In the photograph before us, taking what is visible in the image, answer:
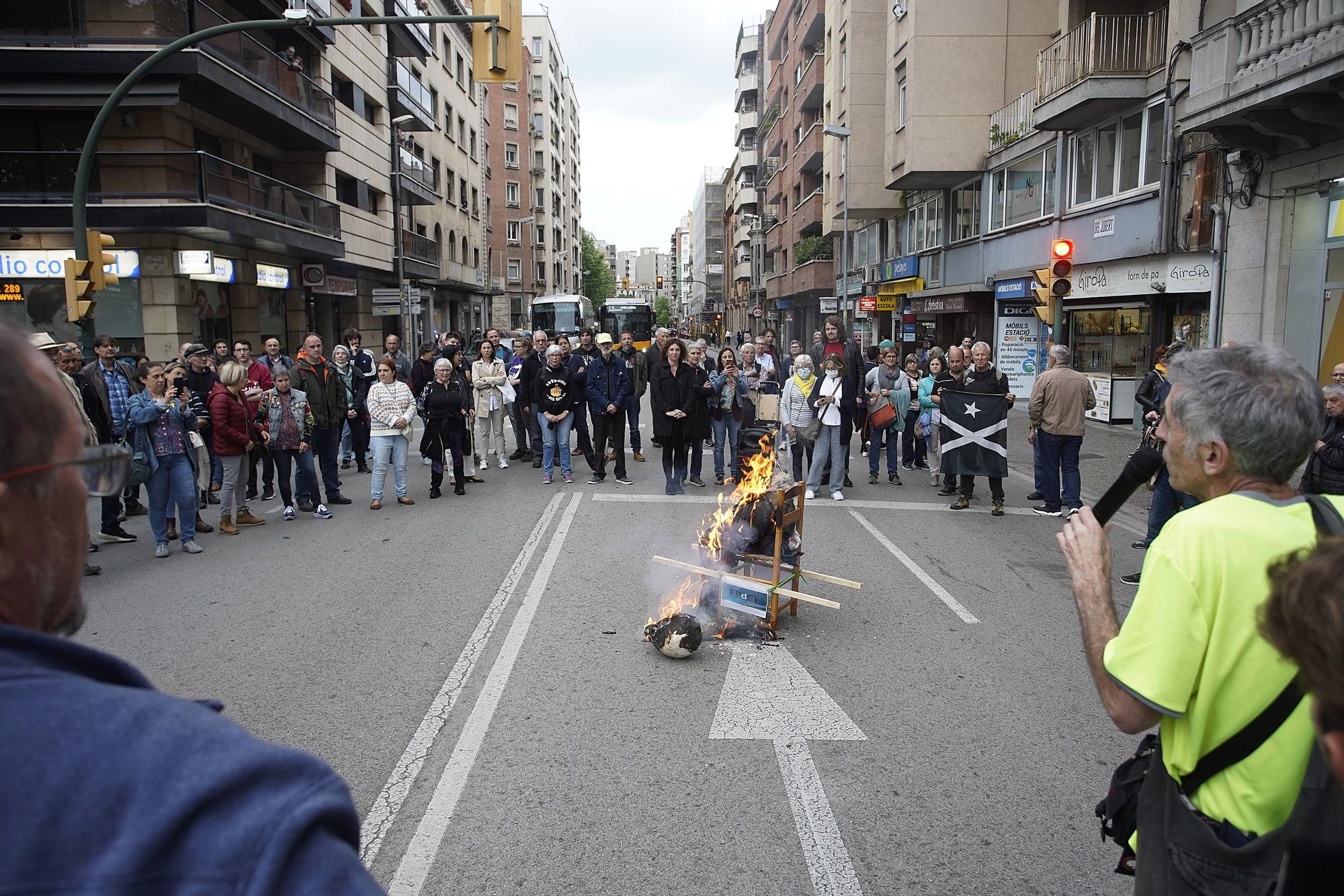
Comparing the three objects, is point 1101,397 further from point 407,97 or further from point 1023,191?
point 407,97

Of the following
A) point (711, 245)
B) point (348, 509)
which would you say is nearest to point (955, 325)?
point (348, 509)

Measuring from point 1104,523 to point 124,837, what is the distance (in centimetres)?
227

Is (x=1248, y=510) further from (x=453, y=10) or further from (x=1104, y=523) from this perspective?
(x=453, y=10)

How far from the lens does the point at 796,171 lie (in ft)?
151

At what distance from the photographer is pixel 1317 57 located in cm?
1047

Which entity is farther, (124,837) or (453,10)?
(453,10)

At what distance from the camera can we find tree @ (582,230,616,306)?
12588cm

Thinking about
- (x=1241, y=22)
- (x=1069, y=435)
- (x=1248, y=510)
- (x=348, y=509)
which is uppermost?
(x=1241, y=22)

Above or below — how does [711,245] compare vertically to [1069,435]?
above

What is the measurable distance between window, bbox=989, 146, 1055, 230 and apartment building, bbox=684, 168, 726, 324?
85.6 metres

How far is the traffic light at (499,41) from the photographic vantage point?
35.4 ft

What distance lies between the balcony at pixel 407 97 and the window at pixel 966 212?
734 inches

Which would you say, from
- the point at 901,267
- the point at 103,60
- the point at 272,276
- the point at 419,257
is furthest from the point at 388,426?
the point at 419,257

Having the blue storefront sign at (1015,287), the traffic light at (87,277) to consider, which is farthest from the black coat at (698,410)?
the blue storefront sign at (1015,287)
